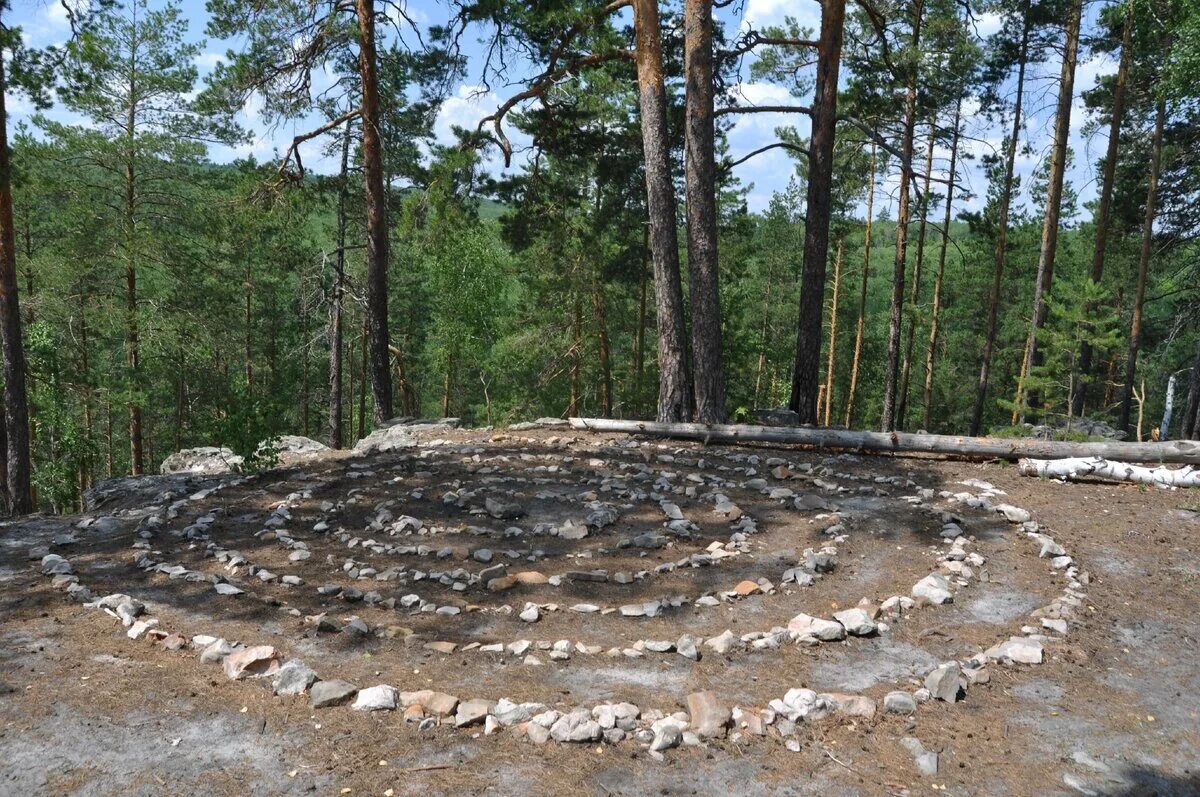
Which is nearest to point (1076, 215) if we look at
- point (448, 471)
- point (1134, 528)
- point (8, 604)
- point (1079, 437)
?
point (1079, 437)

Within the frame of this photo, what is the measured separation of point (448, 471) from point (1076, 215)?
113 feet

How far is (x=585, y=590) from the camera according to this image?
221 inches

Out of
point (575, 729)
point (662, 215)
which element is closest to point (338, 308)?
point (662, 215)

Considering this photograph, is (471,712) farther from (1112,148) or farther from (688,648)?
(1112,148)

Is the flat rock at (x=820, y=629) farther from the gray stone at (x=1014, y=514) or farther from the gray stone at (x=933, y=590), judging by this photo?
the gray stone at (x=1014, y=514)

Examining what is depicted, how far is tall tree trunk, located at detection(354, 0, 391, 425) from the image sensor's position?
12.8m

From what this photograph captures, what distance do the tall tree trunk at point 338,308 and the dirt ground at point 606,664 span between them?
7634mm

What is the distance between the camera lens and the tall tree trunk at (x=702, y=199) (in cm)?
1077

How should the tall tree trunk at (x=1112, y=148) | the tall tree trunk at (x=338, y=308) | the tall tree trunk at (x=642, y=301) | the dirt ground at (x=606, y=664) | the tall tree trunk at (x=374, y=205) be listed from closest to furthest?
the dirt ground at (x=606, y=664), the tall tree trunk at (x=374, y=205), the tall tree trunk at (x=338, y=308), the tall tree trunk at (x=1112, y=148), the tall tree trunk at (x=642, y=301)

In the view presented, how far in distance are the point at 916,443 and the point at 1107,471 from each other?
2.16 metres

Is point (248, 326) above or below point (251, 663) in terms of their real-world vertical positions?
above

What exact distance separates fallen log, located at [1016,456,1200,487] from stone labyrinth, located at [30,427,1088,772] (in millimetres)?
1333

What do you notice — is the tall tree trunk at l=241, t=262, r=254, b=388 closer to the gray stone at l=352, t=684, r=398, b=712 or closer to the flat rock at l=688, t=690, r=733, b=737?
the gray stone at l=352, t=684, r=398, b=712

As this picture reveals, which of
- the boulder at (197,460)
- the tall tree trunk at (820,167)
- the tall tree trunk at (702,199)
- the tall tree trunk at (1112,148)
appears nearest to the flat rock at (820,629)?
the tall tree trunk at (702,199)
